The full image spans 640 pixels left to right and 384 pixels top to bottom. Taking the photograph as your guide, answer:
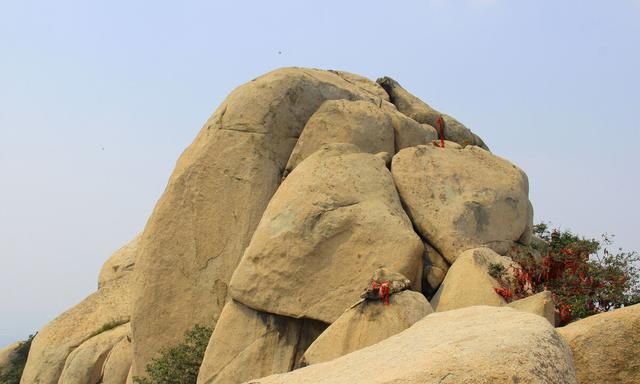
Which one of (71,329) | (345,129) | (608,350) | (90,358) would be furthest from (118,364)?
(608,350)

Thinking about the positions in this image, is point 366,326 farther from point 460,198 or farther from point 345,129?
point 345,129

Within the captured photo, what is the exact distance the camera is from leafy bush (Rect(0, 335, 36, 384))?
23117 millimetres

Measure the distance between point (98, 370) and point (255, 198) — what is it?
6153mm

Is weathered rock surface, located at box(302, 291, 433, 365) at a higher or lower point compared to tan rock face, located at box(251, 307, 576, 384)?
lower

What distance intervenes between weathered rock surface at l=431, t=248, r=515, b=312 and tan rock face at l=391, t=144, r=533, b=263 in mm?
830

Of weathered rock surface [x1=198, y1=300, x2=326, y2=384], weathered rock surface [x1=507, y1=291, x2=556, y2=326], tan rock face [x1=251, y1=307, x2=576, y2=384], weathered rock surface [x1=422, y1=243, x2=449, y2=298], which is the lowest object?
weathered rock surface [x1=198, y1=300, x2=326, y2=384]

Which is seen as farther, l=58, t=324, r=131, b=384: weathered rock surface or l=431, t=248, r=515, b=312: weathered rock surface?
l=58, t=324, r=131, b=384: weathered rock surface

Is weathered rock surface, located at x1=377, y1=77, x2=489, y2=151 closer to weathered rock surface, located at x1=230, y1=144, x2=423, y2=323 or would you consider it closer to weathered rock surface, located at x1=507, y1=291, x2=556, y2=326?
weathered rock surface, located at x1=230, y1=144, x2=423, y2=323

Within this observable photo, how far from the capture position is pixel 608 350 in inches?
366

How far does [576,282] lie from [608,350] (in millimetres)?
5139

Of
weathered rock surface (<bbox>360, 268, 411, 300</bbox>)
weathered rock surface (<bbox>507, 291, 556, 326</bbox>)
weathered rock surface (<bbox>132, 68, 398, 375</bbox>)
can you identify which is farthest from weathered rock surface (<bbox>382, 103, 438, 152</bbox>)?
weathered rock surface (<bbox>507, 291, 556, 326</bbox>)

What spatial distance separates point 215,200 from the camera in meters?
18.0

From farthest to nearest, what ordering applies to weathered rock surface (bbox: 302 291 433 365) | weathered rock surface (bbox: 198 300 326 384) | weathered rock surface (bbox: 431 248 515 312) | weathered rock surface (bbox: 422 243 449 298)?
weathered rock surface (bbox: 422 243 449 298), weathered rock surface (bbox: 198 300 326 384), weathered rock surface (bbox: 431 248 515 312), weathered rock surface (bbox: 302 291 433 365)

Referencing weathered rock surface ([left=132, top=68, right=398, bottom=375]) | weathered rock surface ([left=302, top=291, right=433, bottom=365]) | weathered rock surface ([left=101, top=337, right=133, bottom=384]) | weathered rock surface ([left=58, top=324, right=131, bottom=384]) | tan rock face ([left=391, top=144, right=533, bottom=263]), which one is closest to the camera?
weathered rock surface ([left=302, top=291, right=433, bottom=365])
